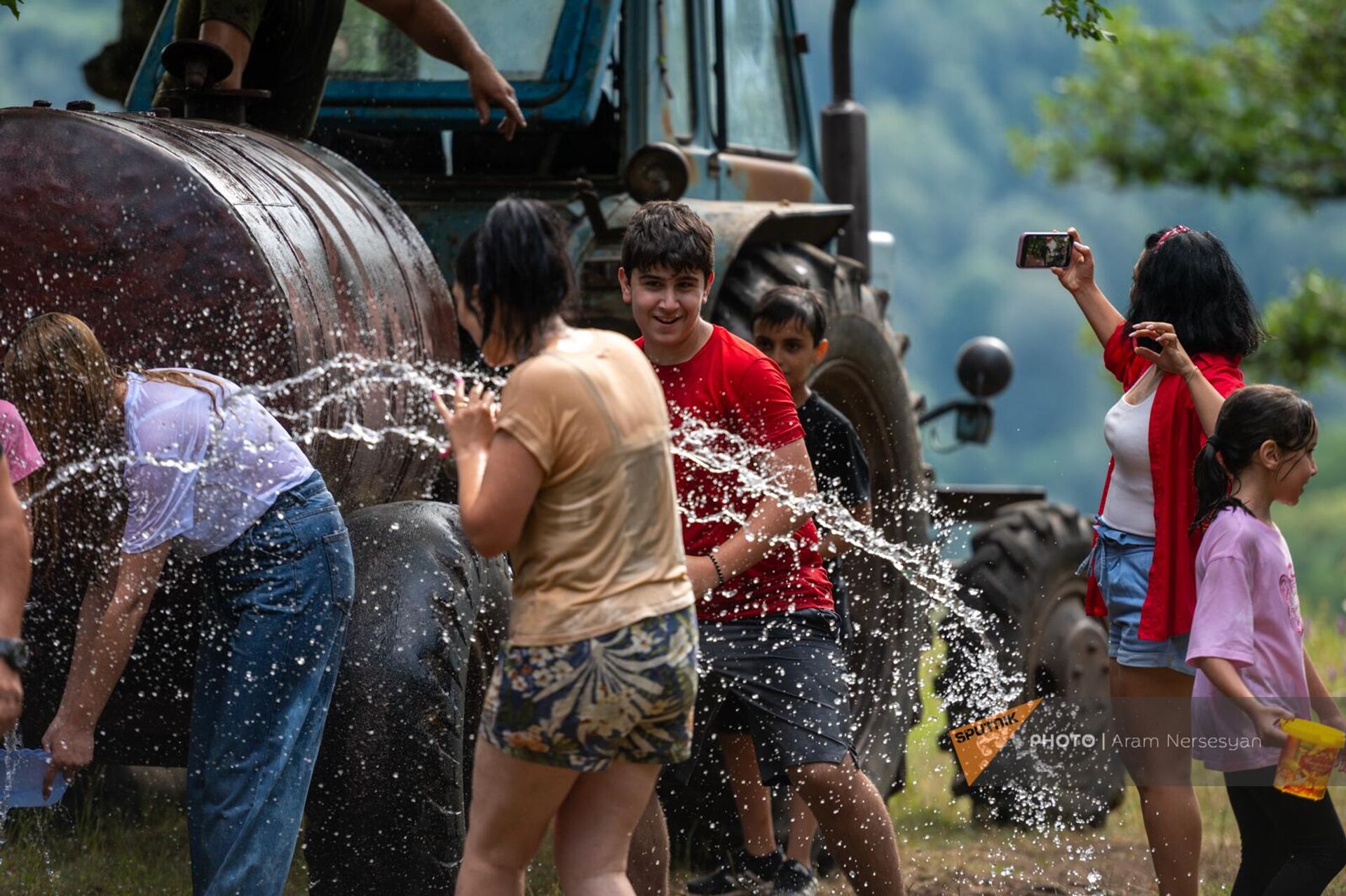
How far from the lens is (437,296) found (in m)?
4.51

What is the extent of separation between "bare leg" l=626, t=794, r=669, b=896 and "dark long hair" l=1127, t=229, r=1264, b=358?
1.49 metres

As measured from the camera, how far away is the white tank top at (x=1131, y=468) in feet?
13.2

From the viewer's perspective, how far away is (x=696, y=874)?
5312 mm

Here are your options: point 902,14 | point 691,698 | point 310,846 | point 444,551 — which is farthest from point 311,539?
point 902,14

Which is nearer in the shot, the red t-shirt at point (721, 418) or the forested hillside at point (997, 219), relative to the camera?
the red t-shirt at point (721, 418)

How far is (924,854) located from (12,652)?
3448 mm

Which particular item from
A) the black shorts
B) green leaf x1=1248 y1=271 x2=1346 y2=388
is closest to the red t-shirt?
the black shorts

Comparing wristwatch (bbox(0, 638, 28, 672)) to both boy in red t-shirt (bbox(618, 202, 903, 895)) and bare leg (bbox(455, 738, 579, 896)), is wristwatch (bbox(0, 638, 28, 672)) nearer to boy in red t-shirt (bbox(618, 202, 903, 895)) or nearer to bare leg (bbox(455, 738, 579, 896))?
bare leg (bbox(455, 738, 579, 896))

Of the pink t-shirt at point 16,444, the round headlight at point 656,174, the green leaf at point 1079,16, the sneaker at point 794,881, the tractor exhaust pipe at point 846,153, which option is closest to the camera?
the pink t-shirt at point 16,444

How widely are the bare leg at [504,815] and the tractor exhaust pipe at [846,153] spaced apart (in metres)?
4.38

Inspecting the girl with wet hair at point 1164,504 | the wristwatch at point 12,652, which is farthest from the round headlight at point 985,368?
the wristwatch at point 12,652

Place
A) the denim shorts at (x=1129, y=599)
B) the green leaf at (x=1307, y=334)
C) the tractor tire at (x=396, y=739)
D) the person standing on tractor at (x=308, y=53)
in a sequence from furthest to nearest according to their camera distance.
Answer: the green leaf at (x=1307, y=334), the person standing on tractor at (x=308, y=53), the denim shorts at (x=1129, y=599), the tractor tire at (x=396, y=739)

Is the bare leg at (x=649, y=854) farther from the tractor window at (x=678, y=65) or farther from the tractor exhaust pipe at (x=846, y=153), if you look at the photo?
the tractor exhaust pipe at (x=846, y=153)

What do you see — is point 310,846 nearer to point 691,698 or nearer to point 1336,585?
point 691,698
